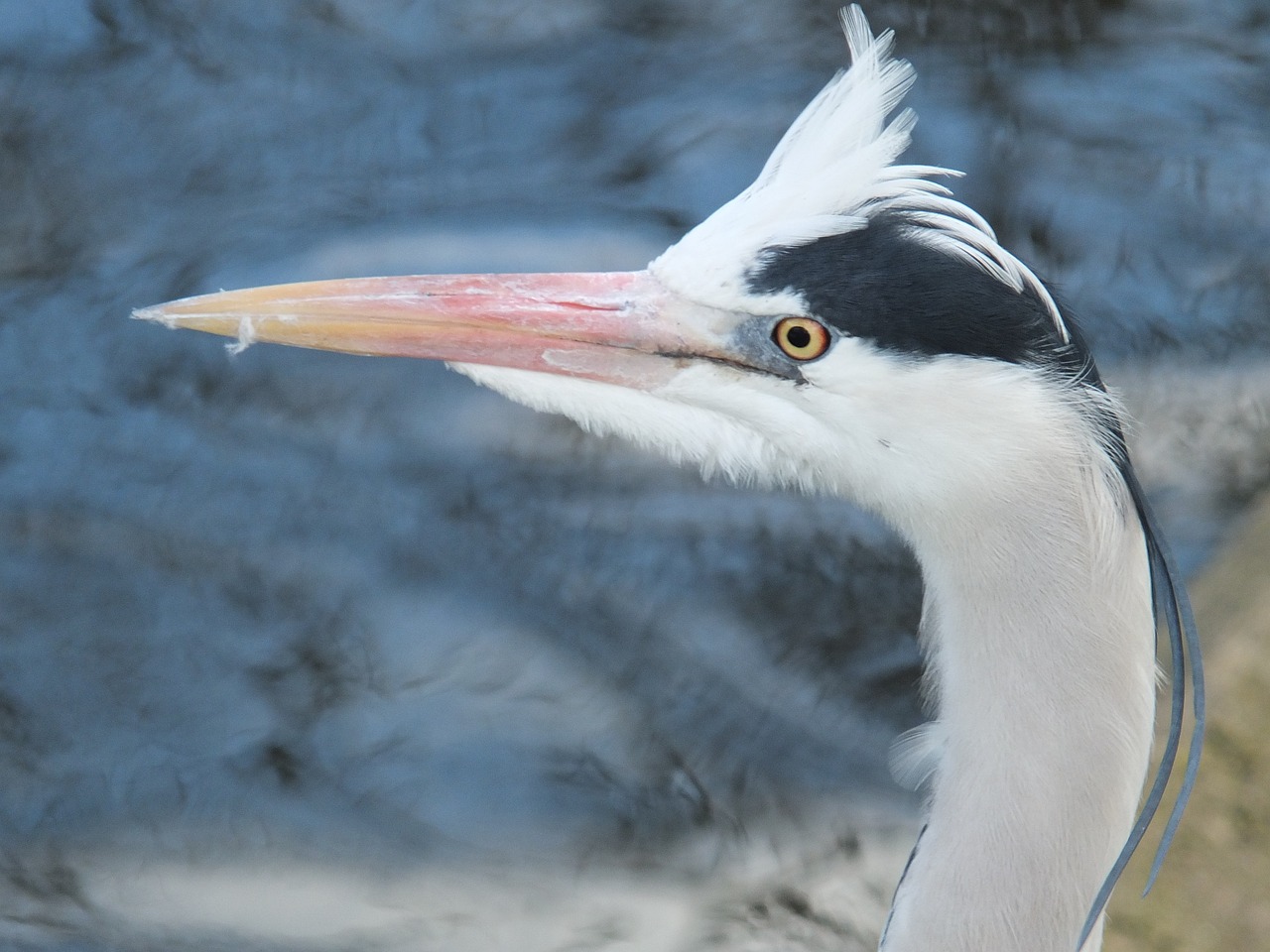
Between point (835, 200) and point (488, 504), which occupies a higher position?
point (835, 200)

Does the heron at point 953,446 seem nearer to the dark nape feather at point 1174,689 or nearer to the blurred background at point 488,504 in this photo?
the dark nape feather at point 1174,689

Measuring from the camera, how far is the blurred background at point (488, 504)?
257 centimetres

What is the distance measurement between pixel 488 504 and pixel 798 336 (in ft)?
4.83

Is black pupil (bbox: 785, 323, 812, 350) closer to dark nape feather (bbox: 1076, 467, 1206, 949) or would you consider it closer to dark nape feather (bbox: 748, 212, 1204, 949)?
dark nape feather (bbox: 748, 212, 1204, 949)

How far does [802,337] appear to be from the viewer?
5.43 ft

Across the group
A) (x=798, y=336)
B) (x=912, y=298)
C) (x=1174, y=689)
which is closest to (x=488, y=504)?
(x=798, y=336)

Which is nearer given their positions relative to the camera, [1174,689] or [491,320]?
[1174,689]

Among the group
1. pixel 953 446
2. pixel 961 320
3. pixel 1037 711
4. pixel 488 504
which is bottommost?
pixel 488 504

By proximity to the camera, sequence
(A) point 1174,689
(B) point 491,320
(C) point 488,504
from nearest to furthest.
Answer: (A) point 1174,689 < (B) point 491,320 < (C) point 488,504

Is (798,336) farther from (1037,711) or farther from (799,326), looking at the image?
(1037,711)

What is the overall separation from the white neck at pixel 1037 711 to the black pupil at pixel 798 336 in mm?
252

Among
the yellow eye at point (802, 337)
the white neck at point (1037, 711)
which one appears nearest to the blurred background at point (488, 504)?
the white neck at point (1037, 711)

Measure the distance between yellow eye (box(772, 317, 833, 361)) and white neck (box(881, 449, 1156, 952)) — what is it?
0.78 feet

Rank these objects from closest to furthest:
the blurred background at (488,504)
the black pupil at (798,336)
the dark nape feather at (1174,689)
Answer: the dark nape feather at (1174,689) → the black pupil at (798,336) → the blurred background at (488,504)
